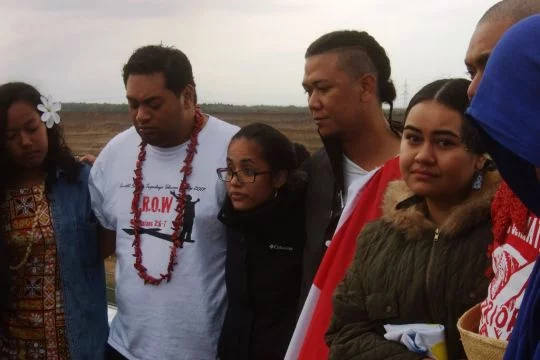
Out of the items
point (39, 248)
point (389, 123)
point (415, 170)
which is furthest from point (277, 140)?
point (39, 248)

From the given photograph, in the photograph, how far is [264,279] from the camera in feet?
9.52

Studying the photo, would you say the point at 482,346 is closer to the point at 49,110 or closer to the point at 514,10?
the point at 514,10

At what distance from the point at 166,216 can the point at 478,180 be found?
1.47 meters

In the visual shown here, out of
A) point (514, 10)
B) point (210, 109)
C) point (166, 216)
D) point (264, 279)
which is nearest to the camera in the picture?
point (514, 10)

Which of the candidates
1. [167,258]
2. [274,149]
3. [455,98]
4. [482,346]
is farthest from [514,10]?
[167,258]

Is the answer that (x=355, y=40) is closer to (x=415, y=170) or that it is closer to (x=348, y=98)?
(x=348, y=98)

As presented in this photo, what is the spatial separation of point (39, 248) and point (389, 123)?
163cm

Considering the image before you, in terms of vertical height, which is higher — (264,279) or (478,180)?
(478,180)

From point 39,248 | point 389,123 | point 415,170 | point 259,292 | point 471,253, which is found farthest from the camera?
point 39,248

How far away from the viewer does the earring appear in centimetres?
212

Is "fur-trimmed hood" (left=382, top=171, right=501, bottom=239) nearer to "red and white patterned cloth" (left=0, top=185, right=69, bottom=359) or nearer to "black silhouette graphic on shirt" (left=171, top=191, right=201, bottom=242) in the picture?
"black silhouette graphic on shirt" (left=171, top=191, right=201, bottom=242)

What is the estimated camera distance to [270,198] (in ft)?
9.84

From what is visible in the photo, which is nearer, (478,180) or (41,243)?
(478,180)

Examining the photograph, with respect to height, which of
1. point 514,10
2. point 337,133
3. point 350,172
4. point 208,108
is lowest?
point 208,108
